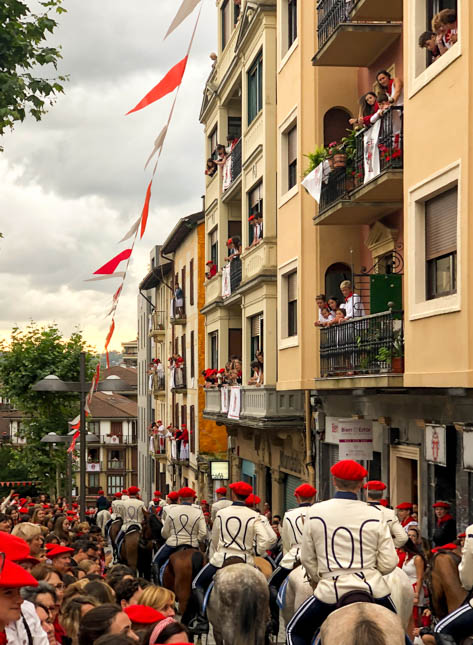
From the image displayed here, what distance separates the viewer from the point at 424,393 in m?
18.2

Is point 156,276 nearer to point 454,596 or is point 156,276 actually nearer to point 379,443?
point 379,443

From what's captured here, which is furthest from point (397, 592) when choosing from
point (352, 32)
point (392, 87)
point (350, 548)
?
point (352, 32)

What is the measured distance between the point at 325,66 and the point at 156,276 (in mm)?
39441

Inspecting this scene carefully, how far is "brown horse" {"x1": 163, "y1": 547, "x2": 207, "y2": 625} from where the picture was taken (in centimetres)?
1555

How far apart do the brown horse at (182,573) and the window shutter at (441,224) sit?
5398mm

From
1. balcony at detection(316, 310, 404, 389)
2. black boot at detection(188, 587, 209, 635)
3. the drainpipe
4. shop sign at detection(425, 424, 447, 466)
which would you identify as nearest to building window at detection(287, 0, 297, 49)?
balcony at detection(316, 310, 404, 389)

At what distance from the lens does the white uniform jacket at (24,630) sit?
225 inches

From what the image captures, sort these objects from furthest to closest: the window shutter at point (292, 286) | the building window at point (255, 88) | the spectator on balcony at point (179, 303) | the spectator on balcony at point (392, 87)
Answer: the spectator on balcony at point (179, 303) → the building window at point (255, 88) → the window shutter at point (292, 286) → the spectator on balcony at point (392, 87)

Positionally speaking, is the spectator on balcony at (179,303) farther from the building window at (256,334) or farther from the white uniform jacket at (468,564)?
the white uniform jacket at (468,564)

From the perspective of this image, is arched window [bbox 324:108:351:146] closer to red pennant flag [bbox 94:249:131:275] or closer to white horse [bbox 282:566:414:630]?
red pennant flag [bbox 94:249:131:275]

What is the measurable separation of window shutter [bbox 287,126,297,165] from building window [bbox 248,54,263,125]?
400cm

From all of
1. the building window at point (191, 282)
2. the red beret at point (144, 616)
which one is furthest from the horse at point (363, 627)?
the building window at point (191, 282)

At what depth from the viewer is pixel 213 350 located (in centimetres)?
4097

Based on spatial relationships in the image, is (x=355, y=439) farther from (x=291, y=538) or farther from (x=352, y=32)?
(x=291, y=538)
